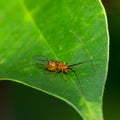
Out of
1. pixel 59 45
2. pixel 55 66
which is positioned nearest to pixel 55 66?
pixel 55 66

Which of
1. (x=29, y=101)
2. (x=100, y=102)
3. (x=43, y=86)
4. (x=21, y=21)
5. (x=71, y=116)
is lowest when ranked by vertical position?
(x=71, y=116)

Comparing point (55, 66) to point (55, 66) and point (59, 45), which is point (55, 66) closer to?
point (55, 66)

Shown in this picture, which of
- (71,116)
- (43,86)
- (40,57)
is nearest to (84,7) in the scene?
(40,57)

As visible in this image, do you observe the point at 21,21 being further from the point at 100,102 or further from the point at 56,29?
the point at 100,102

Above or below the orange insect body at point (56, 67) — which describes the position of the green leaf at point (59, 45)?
above

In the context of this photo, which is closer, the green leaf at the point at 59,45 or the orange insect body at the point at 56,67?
the green leaf at the point at 59,45

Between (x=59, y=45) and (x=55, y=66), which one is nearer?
(x=59, y=45)

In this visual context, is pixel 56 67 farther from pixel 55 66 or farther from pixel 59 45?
pixel 59 45

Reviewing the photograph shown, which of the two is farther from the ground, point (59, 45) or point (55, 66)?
point (59, 45)
